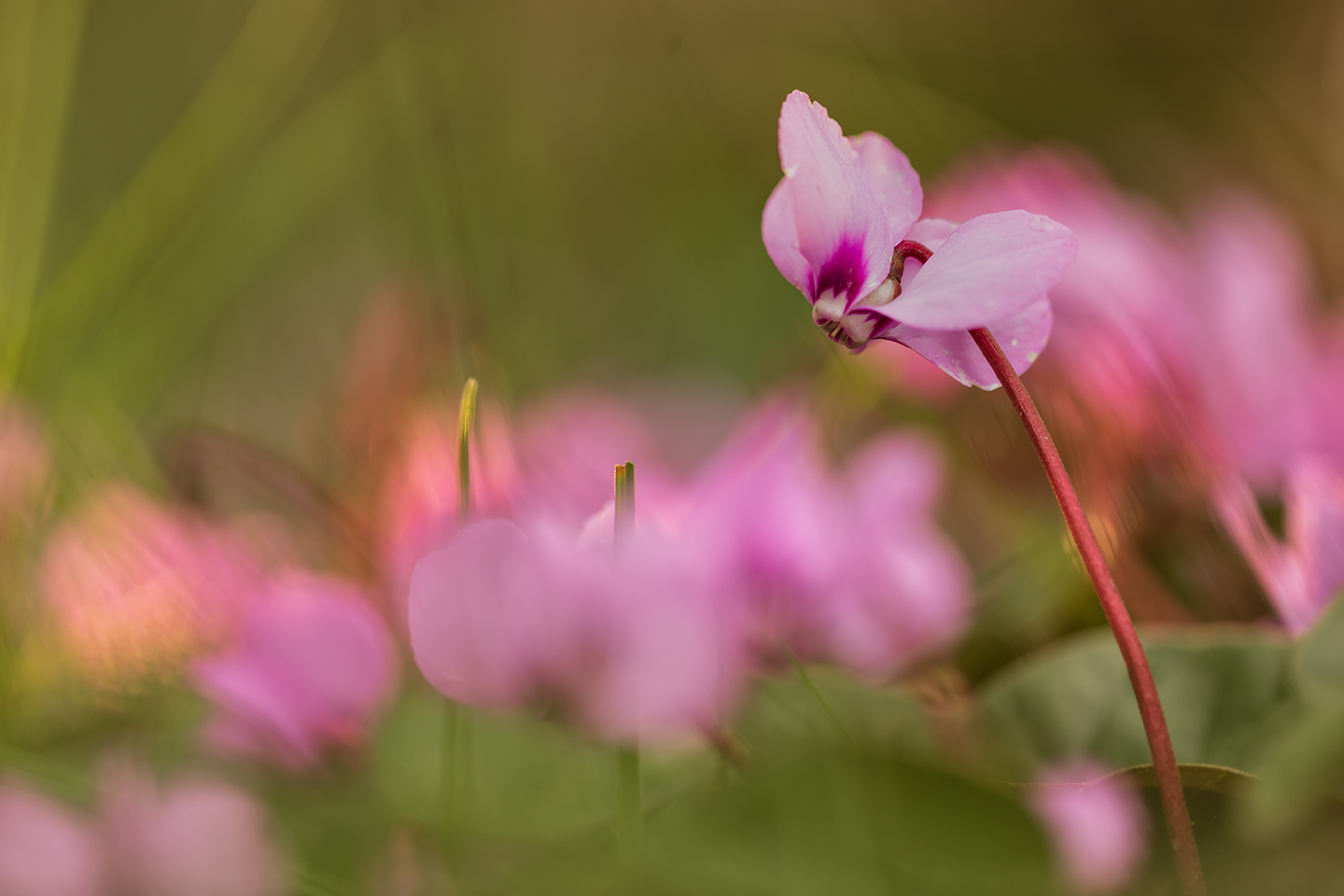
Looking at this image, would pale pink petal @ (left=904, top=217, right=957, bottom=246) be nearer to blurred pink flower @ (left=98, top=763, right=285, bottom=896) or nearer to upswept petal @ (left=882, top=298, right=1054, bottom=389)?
upswept petal @ (left=882, top=298, right=1054, bottom=389)

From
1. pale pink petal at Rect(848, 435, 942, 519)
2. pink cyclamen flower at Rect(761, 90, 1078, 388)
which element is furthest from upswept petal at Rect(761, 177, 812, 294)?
pale pink petal at Rect(848, 435, 942, 519)

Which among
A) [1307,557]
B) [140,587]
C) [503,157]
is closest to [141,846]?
[140,587]

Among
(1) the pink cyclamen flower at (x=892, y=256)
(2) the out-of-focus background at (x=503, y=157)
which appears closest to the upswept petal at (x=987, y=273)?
(1) the pink cyclamen flower at (x=892, y=256)

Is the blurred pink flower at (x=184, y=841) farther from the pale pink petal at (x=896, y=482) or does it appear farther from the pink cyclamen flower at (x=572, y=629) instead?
the pale pink petal at (x=896, y=482)

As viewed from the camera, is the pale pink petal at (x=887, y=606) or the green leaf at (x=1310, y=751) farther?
the pale pink petal at (x=887, y=606)

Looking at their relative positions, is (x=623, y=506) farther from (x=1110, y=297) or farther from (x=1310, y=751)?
(x=1110, y=297)

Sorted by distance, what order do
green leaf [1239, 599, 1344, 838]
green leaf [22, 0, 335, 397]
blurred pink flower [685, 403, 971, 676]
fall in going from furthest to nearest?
1. green leaf [22, 0, 335, 397]
2. blurred pink flower [685, 403, 971, 676]
3. green leaf [1239, 599, 1344, 838]
